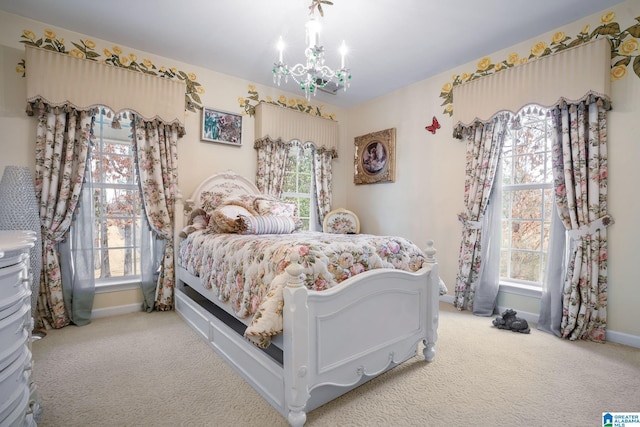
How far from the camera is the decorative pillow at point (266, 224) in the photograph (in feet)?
8.45

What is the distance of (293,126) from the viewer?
3.98 meters

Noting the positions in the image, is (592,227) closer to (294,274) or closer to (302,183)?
(294,274)

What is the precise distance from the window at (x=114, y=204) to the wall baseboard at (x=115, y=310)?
268 millimetres

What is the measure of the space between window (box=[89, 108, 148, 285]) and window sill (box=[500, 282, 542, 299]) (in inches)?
145

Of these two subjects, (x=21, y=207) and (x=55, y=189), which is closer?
(x=21, y=207)

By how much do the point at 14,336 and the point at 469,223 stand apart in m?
3.41

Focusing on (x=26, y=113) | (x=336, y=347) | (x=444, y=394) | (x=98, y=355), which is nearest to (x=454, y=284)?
(x=444, y=394)

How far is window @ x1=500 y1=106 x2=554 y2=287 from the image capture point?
2.91 meters

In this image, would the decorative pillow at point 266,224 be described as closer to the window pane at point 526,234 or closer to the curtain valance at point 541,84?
the curtain valance at point 541,84

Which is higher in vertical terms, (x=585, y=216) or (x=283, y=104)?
(x=283, y=104)

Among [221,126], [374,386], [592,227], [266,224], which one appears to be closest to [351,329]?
[374,386]

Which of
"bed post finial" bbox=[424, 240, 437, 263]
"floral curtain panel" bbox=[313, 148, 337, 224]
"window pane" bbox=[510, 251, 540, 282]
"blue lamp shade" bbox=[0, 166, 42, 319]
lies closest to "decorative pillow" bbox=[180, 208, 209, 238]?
"blue lamp shade" bbox=[0, 166, 42, 319]

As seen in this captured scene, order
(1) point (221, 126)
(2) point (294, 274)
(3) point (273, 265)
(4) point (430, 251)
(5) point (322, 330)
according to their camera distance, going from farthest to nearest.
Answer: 1. (1) point (221, 126)
2. (4) point (430, 251)
3. (3) point (273, 265)
4. (5) point (322, 330)
5. (2) point (294, 274)

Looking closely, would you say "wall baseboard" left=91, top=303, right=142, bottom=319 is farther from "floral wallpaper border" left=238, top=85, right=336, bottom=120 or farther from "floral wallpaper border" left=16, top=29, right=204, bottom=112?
"floral wallpaper border" left=238, top=85, right=336, bottom=120
